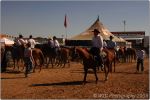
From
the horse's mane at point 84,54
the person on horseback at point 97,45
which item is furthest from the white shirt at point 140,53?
the horse's mane at point 84,54

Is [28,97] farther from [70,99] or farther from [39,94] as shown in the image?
[70,99]

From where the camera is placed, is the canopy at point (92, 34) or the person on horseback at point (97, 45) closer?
the person on horseback at point (97, 45)

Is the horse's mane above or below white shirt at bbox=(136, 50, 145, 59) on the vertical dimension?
above

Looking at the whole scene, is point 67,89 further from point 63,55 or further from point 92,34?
point 92,34

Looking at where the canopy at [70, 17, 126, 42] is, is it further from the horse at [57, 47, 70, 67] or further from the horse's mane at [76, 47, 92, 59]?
the horse's mane at [76, 47, 92, 59]

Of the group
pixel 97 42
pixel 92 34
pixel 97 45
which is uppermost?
pixel 92 34

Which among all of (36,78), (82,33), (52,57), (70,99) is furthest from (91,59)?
(82,33)

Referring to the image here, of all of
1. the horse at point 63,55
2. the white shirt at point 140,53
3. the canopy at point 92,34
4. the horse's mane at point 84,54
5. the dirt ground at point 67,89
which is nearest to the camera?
the dirt ground at point 67,89

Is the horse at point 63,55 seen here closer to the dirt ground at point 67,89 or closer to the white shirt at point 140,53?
the white shirt at point 140,53

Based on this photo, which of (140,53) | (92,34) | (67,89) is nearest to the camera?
(67,89)

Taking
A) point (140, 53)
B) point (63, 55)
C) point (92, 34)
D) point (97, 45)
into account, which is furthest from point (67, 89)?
point (92, 34)

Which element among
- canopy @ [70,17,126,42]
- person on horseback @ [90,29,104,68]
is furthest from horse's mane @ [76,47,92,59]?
canopy @ [70,17,126,42]

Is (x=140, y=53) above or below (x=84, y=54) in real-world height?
below

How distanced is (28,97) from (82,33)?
36.1m
